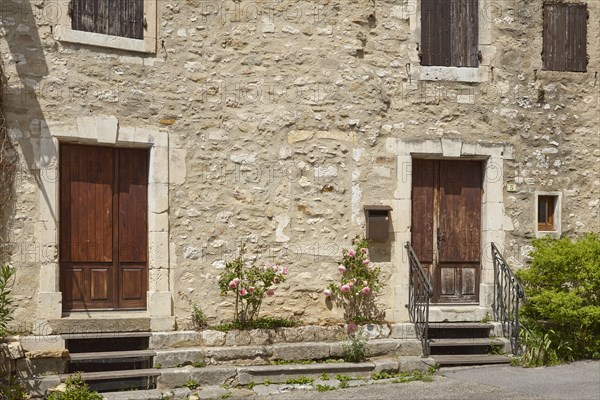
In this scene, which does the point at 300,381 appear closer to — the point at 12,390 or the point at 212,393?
the point at 212,393

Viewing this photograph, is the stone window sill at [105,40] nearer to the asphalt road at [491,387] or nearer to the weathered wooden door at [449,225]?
the weathered wooden door at [449,225]

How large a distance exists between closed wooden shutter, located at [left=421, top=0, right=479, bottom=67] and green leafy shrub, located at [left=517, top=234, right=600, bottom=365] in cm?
265

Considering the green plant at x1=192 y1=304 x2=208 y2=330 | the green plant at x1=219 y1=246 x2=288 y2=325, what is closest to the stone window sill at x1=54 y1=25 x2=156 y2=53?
the green plant at x1=219 y1=246 x2=288 y2=325

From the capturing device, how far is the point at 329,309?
26.8ft

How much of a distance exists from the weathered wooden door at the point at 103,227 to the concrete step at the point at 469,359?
3521mm

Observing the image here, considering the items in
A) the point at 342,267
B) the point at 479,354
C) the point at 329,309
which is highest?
the point at 342,267

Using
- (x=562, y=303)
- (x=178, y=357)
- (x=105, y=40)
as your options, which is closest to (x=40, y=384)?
(x=178, y=357)

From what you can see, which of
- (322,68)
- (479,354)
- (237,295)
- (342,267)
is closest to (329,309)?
(342,267)

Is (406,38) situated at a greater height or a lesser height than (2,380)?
greater

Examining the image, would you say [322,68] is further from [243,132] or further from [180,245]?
[180,245]

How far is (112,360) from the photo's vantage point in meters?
7.30

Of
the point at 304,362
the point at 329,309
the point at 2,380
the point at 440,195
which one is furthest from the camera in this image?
the point at 440,195

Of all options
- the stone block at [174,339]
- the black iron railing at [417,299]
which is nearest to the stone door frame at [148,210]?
the stone block at [174,339]

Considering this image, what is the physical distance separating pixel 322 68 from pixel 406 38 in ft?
3.88
